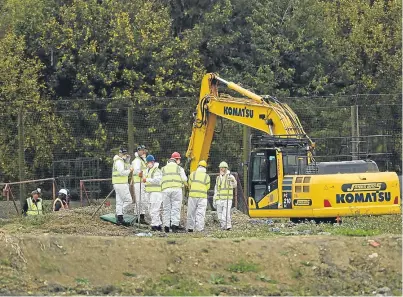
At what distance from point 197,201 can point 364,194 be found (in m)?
3.85

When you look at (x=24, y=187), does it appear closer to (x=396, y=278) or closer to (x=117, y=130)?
(x=117, y=130)

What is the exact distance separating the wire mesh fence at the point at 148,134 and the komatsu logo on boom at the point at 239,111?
346 cm

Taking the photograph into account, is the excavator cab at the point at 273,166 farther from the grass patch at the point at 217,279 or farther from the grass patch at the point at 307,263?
the grass patch at the point at 217,279

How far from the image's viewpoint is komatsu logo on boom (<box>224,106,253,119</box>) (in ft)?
94.6

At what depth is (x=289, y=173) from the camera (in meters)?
26.3

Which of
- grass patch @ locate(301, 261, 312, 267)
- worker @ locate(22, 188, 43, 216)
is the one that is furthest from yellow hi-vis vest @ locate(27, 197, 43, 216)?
grass patch @ locate(301, 261, 312, 267)

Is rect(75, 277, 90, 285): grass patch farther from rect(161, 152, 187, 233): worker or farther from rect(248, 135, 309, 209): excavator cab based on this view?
rect(248, 135, 309, 209): excavator cab

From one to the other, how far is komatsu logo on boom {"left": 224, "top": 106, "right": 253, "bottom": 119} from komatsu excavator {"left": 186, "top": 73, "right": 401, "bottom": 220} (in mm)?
26

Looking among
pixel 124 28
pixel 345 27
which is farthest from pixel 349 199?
pixel 345 27

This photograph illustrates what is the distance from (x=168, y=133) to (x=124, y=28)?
6652 mm

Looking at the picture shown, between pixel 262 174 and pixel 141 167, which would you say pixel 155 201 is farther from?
pixel 262 174

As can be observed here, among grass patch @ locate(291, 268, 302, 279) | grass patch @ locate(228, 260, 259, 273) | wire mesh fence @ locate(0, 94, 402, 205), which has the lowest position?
grass patch @ locate(291, 268, 302, 279)

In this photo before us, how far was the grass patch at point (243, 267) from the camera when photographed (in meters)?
18.9

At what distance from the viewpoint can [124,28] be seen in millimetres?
39375
